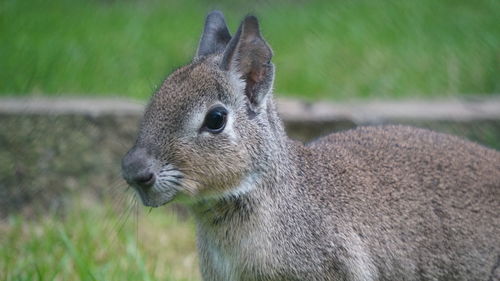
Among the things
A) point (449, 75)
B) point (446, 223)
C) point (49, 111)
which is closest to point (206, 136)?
point (446, 223)

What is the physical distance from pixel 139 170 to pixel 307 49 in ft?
18.5

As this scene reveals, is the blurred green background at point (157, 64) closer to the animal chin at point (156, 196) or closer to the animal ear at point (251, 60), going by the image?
the animal chin at point (156, 196)

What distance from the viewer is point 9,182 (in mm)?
5910

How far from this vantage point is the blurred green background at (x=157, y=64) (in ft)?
17.1

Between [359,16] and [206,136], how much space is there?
608 cm

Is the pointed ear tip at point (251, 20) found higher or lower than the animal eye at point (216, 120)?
higher

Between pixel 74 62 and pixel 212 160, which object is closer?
A: pixel 212 160

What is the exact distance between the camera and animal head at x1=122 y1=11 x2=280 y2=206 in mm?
3488

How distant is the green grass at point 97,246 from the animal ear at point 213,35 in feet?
3.18

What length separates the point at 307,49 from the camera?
29.0 feet

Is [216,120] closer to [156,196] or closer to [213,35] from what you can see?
[156,196]

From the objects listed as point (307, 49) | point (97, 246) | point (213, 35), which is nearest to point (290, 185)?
point (213, 35)

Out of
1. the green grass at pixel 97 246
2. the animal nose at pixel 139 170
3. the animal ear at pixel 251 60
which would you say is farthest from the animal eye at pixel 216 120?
the green grass at pixel 97 246

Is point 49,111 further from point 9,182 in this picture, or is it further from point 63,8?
point 63,8
